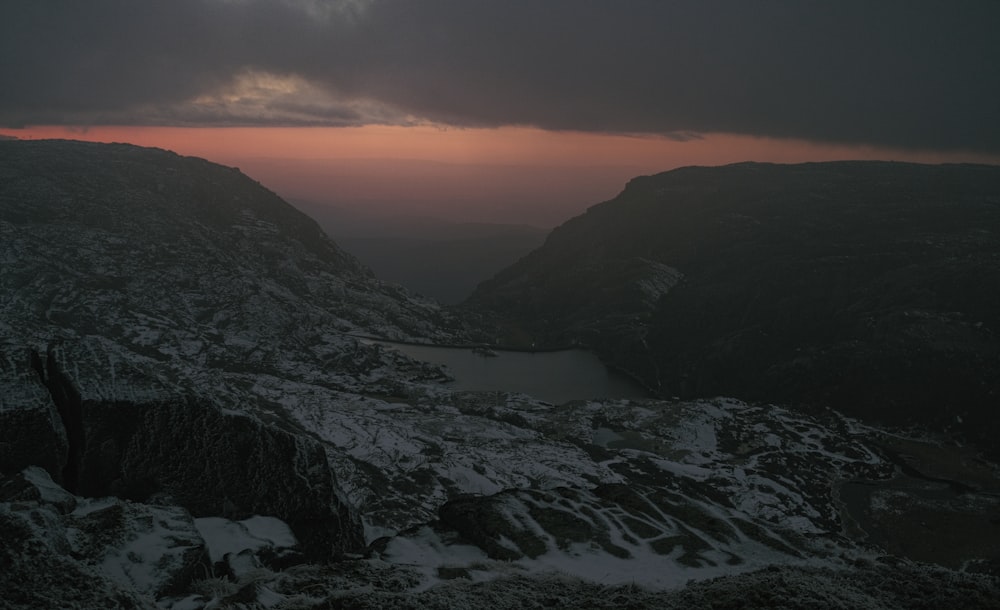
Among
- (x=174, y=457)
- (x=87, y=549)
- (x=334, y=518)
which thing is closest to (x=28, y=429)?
(x=174, y=457)

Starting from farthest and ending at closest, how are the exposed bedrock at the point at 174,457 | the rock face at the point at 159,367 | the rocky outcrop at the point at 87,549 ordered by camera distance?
the rock face at the point at 159,367, the exposed bedrock at the point at 174,457, the rocky outcrop at the point at 87,549

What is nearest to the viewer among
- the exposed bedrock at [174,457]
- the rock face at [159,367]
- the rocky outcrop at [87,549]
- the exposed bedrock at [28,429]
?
the rocky outcrop at [87,549]

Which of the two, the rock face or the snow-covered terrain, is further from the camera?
the rock face

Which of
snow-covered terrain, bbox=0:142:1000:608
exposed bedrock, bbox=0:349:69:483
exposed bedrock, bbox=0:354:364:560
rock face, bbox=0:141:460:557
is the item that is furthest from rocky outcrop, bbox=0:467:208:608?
rock face, bbox=0:141:460:557

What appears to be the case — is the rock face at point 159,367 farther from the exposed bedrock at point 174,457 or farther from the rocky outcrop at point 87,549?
the rocky outcrop at point 87,549

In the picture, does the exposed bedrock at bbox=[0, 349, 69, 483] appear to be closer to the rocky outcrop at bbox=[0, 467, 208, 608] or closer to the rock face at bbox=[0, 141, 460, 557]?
the rock face at bbox=[0, 141, 460, 557]

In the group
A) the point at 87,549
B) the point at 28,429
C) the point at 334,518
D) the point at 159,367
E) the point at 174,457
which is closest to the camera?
the point at 87,549

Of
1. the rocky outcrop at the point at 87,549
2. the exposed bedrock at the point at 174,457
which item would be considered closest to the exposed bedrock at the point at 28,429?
the exposed bedrock at the point at 174,457

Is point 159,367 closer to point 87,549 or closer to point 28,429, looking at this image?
Answer: point 28,429

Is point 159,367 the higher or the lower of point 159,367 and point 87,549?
the lower

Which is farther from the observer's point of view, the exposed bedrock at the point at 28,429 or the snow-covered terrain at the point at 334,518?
the exposed bedrock at the point at 28,429
